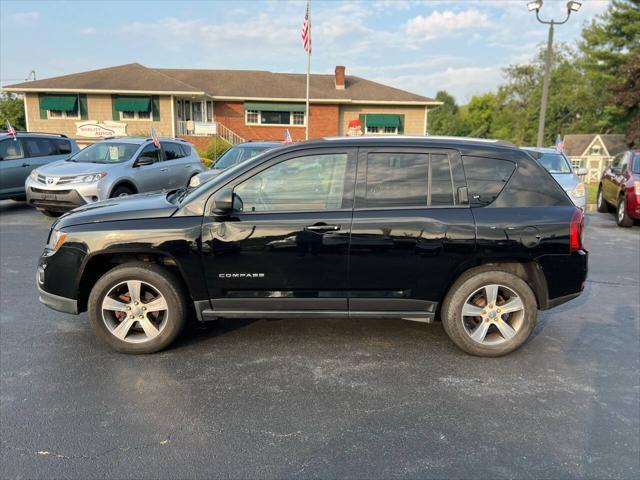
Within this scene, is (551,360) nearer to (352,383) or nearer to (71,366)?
(352,383)

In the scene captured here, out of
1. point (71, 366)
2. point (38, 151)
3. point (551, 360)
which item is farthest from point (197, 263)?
point (38, 151)

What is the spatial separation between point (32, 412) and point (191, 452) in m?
1.21

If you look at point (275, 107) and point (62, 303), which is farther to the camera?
point (275, 107)

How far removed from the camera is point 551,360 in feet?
13.5

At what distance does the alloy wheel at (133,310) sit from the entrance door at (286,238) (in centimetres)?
47

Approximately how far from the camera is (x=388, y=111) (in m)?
32.6

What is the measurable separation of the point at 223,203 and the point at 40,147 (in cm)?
1068

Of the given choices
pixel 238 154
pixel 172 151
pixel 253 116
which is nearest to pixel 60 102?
pixel 253 116

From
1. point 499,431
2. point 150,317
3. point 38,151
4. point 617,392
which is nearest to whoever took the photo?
point 499,431

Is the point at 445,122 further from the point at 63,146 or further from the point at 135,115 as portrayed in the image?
the point at 63,146

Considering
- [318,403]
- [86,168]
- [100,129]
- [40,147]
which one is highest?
[100,129]

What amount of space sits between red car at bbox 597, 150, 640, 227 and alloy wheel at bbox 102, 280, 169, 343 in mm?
10250

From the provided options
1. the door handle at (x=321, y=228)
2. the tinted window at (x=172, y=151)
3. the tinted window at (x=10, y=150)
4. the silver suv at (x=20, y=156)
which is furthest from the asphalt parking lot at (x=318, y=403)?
the tinted window at (x=10, y=150)

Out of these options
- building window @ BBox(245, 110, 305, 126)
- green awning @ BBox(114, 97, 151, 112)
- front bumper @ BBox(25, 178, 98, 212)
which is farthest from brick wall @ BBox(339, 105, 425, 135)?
front bumper @ BBox(25, 178, 98, 212)
